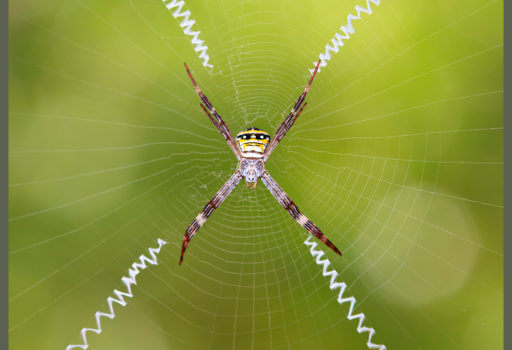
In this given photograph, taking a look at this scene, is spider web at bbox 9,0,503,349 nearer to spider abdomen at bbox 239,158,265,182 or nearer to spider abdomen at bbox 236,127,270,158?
spider abdomen at bbox 239,158,265,182

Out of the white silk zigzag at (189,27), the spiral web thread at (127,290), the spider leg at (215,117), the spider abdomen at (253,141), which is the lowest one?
the spiral web thread at (127,290)

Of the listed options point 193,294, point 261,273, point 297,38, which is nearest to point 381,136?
point 297,38

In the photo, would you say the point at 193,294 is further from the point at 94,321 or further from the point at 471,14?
the point at 471,14

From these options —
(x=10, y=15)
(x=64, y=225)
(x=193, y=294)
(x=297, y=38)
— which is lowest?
(x=193, y=294)

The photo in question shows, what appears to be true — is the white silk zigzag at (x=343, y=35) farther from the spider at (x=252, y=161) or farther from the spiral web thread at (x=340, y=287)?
the spiral web thread at (x=340, y=287)

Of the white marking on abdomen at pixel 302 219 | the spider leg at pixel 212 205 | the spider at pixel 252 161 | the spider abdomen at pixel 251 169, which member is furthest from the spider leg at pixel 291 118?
the white marking on abdomen at pixel 302 219

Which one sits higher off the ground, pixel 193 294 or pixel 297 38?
pixel 297 38
